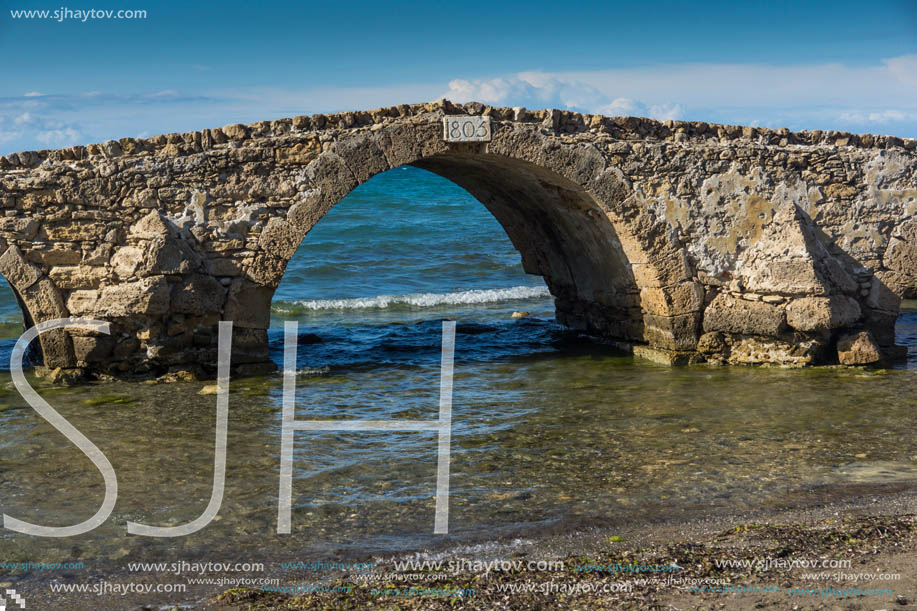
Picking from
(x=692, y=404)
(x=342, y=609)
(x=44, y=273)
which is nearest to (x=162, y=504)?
(x=342, y=609)

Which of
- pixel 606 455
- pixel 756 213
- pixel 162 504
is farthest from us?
pixel 756 213

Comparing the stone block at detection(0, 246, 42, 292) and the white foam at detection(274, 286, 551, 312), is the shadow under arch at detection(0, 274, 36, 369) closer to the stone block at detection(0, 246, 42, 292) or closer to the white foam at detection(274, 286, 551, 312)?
the stone block at detection(0, 246, 42, 292)

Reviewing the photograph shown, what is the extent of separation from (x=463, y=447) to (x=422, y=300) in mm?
9226

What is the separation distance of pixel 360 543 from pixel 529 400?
3.64 m

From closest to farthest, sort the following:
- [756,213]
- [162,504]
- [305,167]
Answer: [162,504], [305,167], [756,213]

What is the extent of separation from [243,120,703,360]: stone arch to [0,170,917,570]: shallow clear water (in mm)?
581

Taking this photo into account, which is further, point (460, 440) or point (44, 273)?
point (44, 273)

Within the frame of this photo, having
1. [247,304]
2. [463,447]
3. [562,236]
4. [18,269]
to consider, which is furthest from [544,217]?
[18,269]

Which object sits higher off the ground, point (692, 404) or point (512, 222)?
point (512, 222)

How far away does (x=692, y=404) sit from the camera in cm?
784

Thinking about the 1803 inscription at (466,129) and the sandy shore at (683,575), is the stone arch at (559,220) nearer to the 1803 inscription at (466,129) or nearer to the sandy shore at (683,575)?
the 1803 inscription at (466,129)

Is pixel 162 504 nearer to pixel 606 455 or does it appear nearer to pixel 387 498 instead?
pixel 387 498

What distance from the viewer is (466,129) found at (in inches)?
338

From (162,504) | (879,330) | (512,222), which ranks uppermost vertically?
(512,222)
